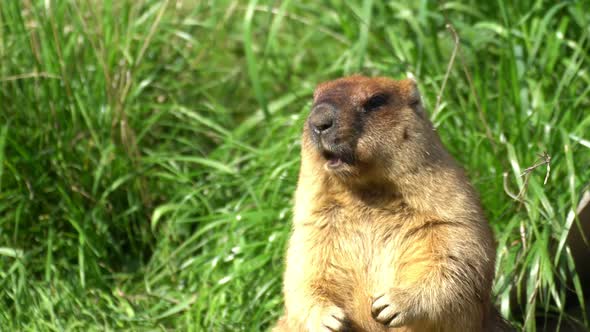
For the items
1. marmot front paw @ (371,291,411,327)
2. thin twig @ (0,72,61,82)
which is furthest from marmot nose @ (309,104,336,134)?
thin twig @ (0,72,61,82)

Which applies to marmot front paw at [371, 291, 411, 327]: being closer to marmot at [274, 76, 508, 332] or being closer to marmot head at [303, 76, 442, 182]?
marmot at [274, 76, 508, 332]

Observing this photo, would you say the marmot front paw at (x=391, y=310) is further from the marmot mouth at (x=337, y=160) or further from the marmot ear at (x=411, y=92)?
the marmot ear at (x=411, y=92)

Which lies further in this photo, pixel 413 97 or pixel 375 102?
pixel 413 97

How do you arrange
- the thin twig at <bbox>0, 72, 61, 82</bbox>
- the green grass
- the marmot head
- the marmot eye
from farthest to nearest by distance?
1. the thin twig at <bbox>0, 72, 61, 82</bbox>
2. the green grass
3. the marmot eye
4. the marmot head

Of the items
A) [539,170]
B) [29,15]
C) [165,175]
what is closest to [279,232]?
[165,175]

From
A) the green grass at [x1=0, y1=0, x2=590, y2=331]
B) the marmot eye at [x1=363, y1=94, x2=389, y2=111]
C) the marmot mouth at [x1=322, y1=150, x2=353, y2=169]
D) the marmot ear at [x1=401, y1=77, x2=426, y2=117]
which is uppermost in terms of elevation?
the marmot eye at [x1=363, y1=94, x2=389, y2=111]

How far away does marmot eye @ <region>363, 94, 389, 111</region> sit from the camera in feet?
12.7

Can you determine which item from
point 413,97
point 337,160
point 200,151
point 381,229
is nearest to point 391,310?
point 381,229

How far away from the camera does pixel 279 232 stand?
201 inches

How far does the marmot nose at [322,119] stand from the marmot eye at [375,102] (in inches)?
6.2

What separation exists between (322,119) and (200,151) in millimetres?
2374

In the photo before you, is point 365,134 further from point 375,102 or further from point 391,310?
point 391,310

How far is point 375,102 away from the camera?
12.8 feet

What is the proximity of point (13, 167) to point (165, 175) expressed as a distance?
82cm
